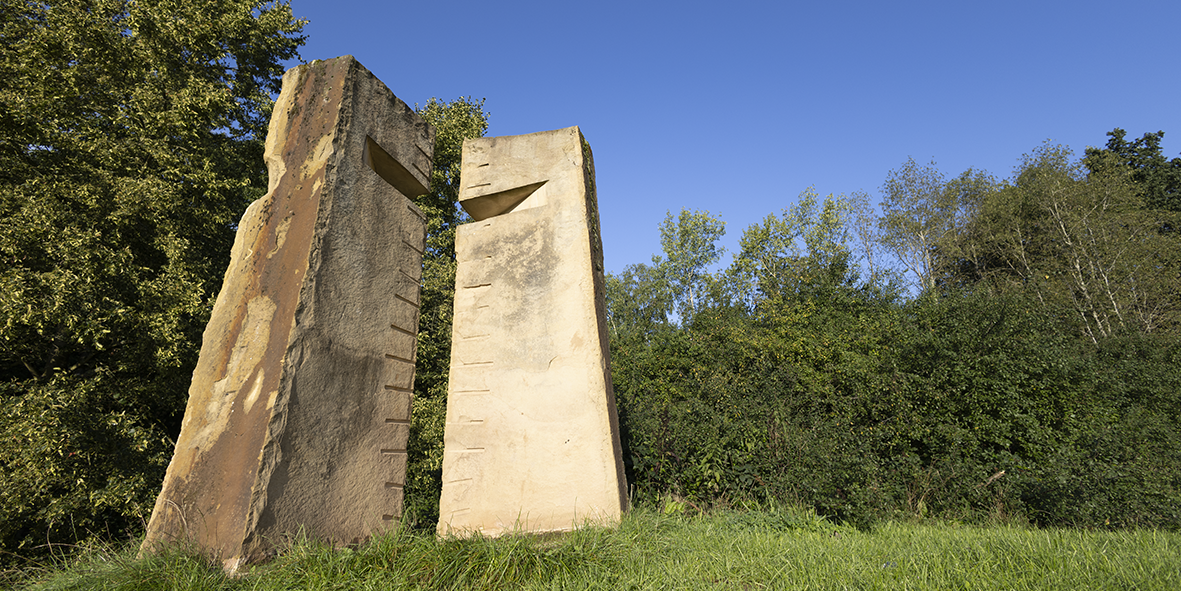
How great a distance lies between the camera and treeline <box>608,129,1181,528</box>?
18.9ft

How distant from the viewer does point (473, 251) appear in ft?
13.0

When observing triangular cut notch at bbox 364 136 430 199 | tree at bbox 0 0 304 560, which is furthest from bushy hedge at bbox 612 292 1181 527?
tree at bbox 0 0 304 560

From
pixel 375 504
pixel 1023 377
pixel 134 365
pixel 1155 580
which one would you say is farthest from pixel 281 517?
pixel 1023 377

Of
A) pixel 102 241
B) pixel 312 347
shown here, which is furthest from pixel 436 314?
pixel 312 347

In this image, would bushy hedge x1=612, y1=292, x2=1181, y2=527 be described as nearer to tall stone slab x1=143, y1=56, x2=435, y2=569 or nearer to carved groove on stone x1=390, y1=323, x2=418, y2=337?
carved groove on stone x1=390, y1=323, x2=418, y2=337

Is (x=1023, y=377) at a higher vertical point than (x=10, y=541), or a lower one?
higher

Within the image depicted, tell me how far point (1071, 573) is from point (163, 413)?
34.8 ft

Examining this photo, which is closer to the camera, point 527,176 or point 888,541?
point 888,541

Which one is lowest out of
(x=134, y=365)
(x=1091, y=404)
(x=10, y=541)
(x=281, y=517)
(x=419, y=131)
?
(x=10, y=541)

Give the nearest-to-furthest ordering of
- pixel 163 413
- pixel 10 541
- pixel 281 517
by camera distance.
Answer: pixel 281 517 < pixel 10 541 < pixel 163 413

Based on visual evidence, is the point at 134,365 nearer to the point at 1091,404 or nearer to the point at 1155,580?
the point at 1155,580

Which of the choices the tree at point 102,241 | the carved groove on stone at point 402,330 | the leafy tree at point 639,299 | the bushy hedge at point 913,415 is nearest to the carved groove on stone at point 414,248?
the carved groove on stone at point 402,330

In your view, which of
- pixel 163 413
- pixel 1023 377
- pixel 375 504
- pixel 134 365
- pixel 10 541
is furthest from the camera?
pixel 1023 377

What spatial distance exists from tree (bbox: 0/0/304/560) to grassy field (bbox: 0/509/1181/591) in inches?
180
